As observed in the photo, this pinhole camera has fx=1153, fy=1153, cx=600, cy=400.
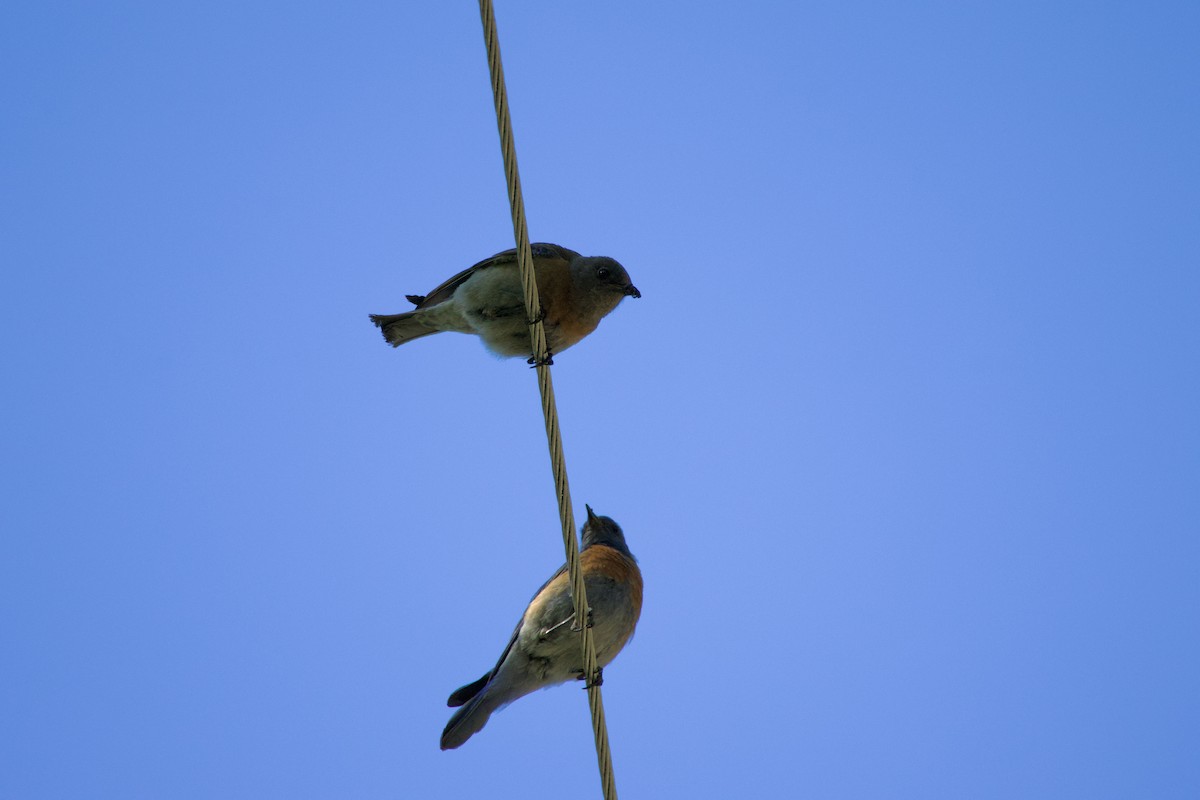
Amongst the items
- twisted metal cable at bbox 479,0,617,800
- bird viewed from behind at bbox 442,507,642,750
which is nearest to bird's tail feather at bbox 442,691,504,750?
bird viewed from behind at bbox 442,507,642,750

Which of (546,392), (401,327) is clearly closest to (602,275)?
(401,327)

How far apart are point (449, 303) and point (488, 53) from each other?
2933mm

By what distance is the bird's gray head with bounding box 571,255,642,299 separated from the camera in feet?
22.8

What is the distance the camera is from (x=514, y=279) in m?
6.67

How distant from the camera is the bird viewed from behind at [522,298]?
22.0ft

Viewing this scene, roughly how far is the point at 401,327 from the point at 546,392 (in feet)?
8.97

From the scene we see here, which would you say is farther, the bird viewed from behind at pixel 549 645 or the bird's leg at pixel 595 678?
the bird viewed from behind at pixel 549 645

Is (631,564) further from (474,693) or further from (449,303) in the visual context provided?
(449,303)

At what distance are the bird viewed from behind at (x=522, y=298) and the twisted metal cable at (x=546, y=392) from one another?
146 cm

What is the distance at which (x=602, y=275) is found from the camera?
698cm

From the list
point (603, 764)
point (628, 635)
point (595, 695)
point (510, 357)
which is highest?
point (510, 357)

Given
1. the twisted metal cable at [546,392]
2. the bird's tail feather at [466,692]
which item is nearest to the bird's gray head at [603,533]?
the bird's tail feather at [466,692]

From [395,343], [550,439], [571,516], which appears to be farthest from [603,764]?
[395,343]

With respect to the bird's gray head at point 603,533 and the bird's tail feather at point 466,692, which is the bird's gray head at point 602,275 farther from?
the bird's tail feather at point 466,692
